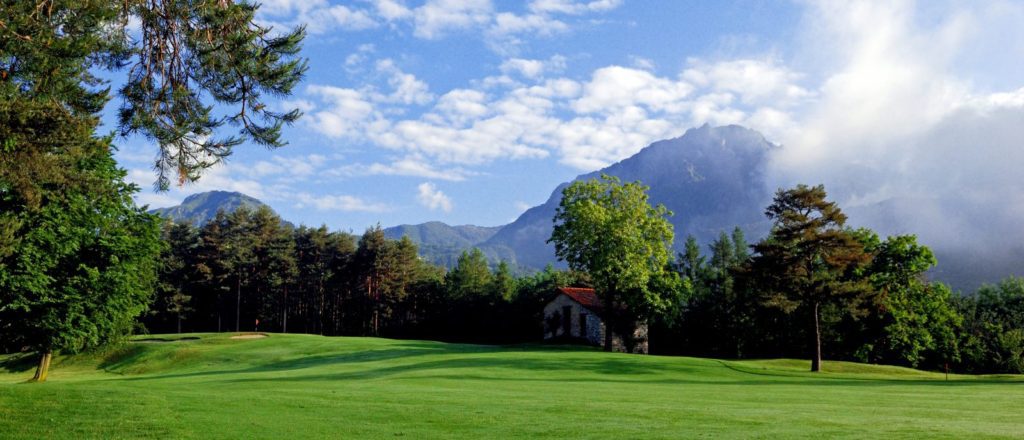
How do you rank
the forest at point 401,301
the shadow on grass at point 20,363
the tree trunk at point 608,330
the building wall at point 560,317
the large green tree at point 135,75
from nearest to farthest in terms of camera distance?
the large green tree at point 135,75 → the shadow on grass at point 20,363 → the tree trunk at point 608,330 → the building wall at point 560,317 → the forest at point 401,301

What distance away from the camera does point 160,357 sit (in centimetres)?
4231

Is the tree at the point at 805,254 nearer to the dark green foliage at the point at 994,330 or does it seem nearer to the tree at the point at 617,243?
the tree at the point at 617,243

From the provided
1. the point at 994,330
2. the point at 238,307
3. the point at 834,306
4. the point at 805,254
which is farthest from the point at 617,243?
the point at 238,307

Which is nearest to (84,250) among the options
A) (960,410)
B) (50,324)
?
(50,324)

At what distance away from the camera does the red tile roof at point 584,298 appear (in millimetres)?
57756

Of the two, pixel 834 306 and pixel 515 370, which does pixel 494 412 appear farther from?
pixel 834 306

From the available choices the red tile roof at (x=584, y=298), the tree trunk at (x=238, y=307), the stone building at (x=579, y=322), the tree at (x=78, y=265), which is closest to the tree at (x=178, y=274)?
the tree trunk at (x=238, y=307)

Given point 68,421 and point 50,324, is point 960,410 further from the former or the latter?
point 50,324

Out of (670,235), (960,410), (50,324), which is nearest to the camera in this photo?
(960,410)

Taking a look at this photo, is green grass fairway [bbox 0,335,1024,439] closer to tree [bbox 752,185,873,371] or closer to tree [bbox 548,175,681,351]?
tree [bbox 752,185,873,371]

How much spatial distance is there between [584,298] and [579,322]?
2.40m

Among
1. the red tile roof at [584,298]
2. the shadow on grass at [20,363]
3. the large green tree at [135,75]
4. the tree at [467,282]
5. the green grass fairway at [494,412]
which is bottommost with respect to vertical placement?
the shadow on grass at [20,363]

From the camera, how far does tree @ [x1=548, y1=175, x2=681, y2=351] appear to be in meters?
45.7

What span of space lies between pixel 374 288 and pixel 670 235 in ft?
135
